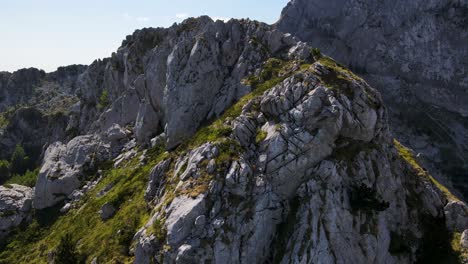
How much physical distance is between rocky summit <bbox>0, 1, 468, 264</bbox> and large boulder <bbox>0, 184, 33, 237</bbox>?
0.37 meters

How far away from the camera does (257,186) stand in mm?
49219

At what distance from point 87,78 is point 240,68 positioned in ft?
288

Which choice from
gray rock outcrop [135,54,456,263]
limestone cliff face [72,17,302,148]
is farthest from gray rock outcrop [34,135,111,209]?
gray rock outcrop [135,54,456,263]

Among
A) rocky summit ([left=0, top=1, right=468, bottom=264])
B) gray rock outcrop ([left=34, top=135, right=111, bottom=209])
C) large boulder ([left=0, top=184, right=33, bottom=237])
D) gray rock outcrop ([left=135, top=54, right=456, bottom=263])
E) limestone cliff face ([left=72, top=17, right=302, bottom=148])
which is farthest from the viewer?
gray rock outcrop ([left=34, top=135, right=111, bottom=209])

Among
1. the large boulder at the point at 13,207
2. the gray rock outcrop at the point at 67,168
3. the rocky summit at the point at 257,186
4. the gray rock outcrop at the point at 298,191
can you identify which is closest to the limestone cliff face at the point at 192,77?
the rocky summit at the point at 257,186

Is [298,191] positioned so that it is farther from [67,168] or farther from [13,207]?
[13,207]

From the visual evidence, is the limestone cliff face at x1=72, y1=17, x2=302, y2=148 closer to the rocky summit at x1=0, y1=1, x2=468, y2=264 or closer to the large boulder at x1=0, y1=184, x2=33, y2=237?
the rocky summit at x1=0, y1=1, x2=468, y2=264

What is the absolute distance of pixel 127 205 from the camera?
2539 inches

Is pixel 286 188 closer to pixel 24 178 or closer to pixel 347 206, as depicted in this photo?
pixel 347 206

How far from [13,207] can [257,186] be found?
64.9m

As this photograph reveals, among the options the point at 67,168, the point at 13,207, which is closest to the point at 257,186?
the point at 67,168

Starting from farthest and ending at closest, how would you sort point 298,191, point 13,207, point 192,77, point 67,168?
1. point 67,168
2. point 13,207
3. point 192,77
4. point 298,191

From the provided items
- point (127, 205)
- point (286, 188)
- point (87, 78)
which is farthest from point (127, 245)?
point (87, 78)

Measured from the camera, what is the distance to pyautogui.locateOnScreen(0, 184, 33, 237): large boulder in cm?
8362
